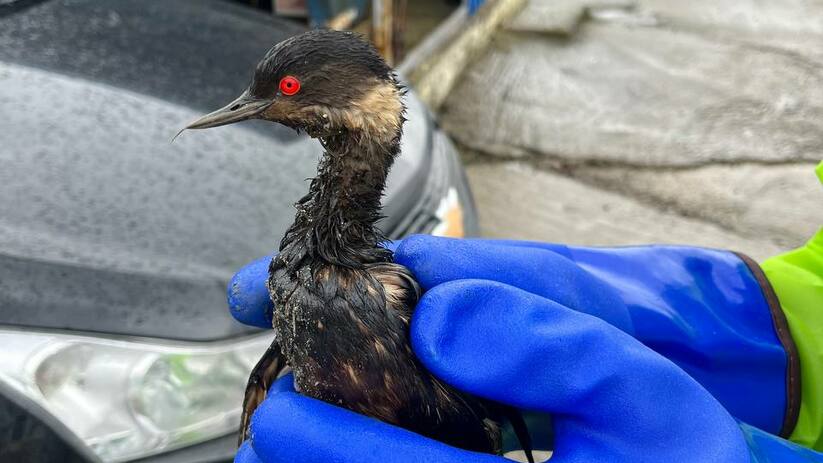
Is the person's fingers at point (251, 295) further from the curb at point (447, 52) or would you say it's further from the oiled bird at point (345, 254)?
the curb at point (447, 52)

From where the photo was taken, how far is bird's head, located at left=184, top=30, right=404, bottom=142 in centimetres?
154

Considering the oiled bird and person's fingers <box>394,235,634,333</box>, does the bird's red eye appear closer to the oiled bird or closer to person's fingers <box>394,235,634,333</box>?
the oiled bird

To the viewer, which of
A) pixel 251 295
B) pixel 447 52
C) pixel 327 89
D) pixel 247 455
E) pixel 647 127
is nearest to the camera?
pixel 327 89

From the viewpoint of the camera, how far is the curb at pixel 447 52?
21.1 ft

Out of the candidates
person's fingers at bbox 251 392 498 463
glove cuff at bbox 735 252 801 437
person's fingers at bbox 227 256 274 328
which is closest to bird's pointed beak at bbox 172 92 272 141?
person's fingers at bbox 227 256 274 328

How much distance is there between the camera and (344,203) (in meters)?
1.63

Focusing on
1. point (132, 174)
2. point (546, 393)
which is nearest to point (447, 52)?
point (132, 174)

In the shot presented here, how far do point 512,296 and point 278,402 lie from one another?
58 centimetres

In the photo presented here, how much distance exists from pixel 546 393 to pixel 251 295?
0.82 metres

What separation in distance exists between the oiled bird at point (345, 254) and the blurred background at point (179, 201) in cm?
64

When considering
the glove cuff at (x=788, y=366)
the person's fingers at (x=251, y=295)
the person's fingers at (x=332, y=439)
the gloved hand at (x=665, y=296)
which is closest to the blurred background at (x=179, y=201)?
the person's fingers at (x=251, y=295)

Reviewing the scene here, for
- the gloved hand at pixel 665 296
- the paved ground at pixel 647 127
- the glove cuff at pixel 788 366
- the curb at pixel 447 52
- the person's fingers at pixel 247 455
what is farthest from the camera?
the curb at pixel 447 52

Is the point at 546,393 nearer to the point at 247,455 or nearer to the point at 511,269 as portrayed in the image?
the point at 511,269

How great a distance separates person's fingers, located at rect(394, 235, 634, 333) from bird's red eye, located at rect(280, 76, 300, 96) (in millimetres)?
531
